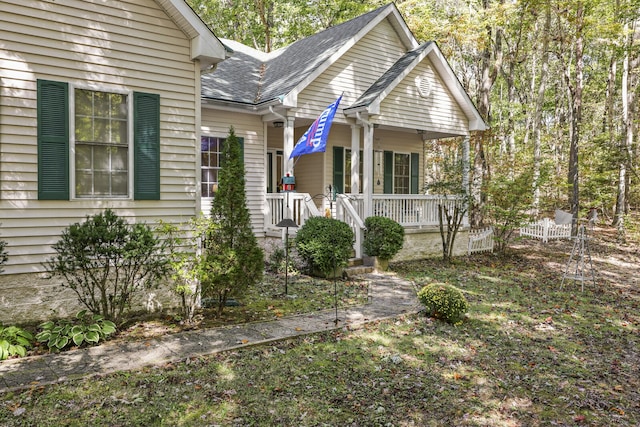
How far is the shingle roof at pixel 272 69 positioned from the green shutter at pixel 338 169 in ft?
9.87

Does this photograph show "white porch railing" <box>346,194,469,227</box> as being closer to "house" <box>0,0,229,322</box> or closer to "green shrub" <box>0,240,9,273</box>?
"house" <box>0,0,229,322</box>

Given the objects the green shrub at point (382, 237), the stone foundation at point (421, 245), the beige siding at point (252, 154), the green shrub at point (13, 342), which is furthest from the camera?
the stone foundation at point (421, 245)

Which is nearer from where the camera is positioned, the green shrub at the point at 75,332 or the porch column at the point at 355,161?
the green shrub at the point at 75,332

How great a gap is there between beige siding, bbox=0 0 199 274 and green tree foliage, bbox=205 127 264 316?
1.06 meters

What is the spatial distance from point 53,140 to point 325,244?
5819 millimetres

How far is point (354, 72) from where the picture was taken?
1365cm

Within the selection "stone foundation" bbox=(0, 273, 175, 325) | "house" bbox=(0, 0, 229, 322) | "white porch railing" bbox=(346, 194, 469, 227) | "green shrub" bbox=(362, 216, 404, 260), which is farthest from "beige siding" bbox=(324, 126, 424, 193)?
"stone foundation" bbox=(0, 273, 175, 325)

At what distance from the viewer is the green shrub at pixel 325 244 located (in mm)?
10328

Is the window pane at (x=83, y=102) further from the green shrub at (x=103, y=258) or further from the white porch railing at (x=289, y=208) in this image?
the white porch railing at (x=289, y=208)

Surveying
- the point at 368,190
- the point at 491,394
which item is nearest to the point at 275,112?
the point at 368,190

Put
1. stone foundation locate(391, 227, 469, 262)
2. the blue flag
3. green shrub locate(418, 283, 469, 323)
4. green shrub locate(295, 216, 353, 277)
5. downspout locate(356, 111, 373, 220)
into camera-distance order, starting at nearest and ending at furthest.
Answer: green shrub locate(418, 283, 469, 323) < the blue flag < green shrub locate(295, 216, 353, 277) < downspout locate(356, 111, 373, 220) < stone foundation locate(391, 227, 469, 262)

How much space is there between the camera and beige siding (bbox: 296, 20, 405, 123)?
12.5m

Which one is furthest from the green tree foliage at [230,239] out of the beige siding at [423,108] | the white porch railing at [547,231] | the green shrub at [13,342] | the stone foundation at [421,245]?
the white porch railing at [547,231]

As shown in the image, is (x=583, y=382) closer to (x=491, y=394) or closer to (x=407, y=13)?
(x=491, y=394)
